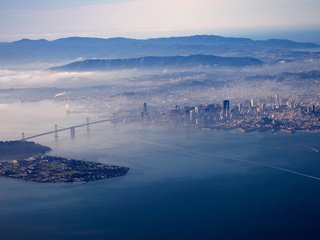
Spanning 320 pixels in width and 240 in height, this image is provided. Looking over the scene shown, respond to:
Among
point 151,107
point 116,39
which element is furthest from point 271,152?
point 116,39

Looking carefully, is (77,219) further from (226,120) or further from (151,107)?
(151,107)

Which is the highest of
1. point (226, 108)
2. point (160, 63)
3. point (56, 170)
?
point (160, 63)

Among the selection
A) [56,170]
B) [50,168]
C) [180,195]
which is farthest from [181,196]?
[50,168]

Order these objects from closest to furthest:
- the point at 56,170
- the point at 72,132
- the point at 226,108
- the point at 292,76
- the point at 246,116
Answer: the point at 56,170 → the point at 72,132 → the point at 246,116 → the point at 226,108 → the point at 292,76

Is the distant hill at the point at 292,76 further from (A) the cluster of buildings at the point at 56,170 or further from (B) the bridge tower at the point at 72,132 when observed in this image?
(A) the cluster of buildings at the point at 56,170

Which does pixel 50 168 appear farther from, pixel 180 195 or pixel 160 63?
pixel 160 63

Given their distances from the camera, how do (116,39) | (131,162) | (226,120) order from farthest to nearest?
(116,39) < (226,120) < (131,162)

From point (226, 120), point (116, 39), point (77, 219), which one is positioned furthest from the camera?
point (116, 39)
